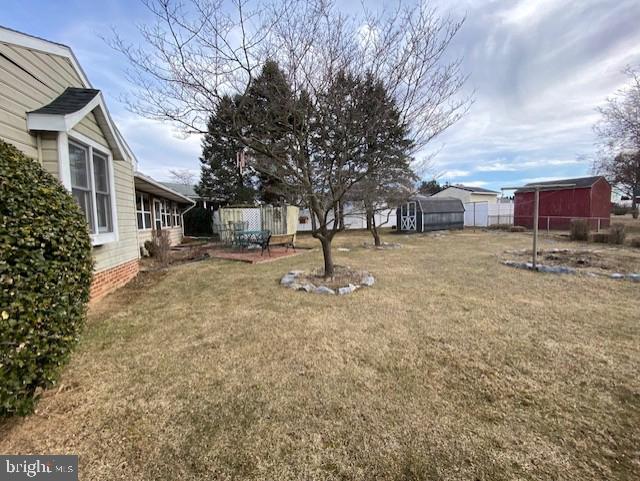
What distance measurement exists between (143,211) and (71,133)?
7199mm

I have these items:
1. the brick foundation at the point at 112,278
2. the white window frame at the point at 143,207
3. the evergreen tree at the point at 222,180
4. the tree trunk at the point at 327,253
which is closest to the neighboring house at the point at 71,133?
the brick foundation at the point at 112,278

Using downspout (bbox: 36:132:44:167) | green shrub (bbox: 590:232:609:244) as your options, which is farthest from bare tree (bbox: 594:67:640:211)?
downspout (bbox: 36:132:44:167)

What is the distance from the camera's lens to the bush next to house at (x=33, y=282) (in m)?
1.72

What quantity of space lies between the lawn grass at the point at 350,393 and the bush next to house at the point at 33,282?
51 cm

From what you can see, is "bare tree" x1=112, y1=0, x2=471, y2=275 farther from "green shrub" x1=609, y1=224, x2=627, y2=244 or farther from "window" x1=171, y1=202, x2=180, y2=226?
"green shrub" x1=609, y1=224, x2=627, y2=244

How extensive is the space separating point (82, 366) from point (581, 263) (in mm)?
10982

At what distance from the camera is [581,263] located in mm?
8062

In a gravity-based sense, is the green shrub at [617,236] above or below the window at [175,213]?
below

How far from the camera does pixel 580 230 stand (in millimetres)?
13891

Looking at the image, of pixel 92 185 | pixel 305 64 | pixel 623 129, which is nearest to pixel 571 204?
pixel 623 129

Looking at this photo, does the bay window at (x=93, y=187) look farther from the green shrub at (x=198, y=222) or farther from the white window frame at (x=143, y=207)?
the green shrub at (x=198, y=222)

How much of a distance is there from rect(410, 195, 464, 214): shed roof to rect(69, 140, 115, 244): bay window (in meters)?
17.5

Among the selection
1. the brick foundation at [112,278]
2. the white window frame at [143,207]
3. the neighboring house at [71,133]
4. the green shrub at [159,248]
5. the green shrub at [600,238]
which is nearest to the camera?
the neighboring house at [71,133]

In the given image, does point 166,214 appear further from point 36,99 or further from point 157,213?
point 36,99
